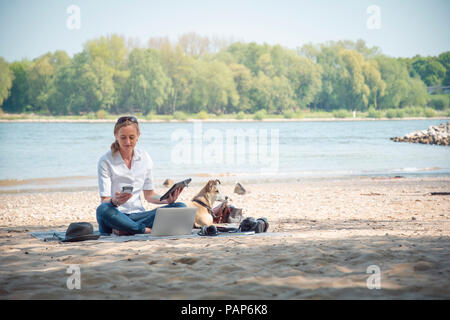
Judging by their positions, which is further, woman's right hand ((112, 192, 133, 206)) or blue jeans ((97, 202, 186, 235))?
blue jeans ((97, 202, 186, 235))

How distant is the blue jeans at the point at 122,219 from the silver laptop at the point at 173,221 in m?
0.14

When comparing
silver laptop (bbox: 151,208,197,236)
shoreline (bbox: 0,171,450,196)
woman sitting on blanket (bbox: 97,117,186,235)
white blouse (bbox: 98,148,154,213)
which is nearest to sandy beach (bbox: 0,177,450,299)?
silver laptop (bbox: 151,208,197,236)

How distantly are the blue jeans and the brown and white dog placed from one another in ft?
1.54

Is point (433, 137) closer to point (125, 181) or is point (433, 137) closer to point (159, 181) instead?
point (159, 181)

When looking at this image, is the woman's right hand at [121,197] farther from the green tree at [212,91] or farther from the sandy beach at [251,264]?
the green tree at [212,91]

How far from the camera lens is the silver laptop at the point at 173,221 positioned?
5.91 m

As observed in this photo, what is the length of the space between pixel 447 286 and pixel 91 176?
719 inches

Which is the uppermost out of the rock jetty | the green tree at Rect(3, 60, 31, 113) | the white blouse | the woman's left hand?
the green tree at Rect(3, 60, 31, 113)

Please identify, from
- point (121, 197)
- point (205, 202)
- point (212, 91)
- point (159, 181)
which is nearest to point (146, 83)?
point (212, 91)

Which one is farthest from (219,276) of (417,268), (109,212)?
(109,212)

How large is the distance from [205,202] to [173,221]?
66 centimetres

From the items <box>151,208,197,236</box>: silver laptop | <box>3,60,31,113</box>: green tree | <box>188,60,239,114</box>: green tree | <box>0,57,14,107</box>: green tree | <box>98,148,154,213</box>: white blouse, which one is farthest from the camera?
<box>188,60,239,114</box>: green tree

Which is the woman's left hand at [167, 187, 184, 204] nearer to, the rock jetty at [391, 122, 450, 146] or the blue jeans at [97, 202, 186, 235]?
the blue jeans at [97, 202, 186, 235]

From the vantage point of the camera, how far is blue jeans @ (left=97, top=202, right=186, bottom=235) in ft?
19.1
